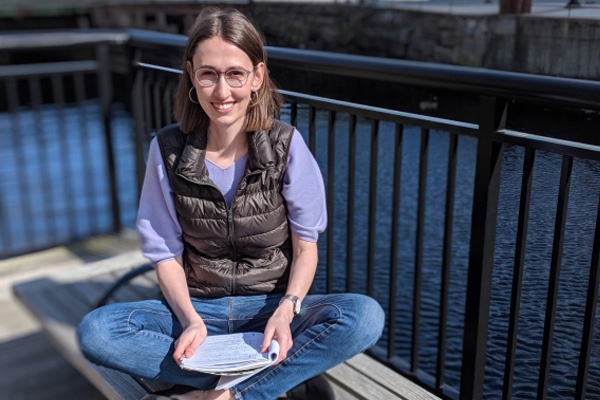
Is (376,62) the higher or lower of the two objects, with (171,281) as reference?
higher

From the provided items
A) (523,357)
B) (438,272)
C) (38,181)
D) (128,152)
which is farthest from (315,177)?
(38,181)

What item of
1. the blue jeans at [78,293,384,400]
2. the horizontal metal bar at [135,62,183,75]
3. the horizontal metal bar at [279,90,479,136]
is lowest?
the blue jeans at [78,293,384,400]

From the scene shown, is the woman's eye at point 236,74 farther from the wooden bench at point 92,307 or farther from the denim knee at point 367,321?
the wooden bench at point 92,307

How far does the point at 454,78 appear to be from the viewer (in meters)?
1.88

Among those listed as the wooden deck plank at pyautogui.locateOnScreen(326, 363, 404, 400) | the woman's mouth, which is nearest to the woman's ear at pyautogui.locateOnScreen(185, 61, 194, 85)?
the woman's mouth

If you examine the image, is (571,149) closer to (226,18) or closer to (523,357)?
(523,357)

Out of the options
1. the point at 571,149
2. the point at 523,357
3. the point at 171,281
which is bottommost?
the point at 523,357

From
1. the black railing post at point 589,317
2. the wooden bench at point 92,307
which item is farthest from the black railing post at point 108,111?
the black railing post at point 589,317

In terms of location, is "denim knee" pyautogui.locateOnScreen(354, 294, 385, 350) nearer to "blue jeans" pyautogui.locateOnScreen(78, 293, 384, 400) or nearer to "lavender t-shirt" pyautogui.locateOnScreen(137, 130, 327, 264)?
"blue jeans" pyautogui.locateOnScreen(78, 293, 384, 400)

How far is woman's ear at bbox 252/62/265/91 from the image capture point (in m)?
1.86

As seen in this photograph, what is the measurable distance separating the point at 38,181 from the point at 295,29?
6168 mm

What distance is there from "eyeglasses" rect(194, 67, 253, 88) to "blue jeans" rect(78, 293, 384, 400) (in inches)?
26.1

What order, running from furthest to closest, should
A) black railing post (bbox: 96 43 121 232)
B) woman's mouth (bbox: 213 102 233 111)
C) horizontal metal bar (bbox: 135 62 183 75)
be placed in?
black railing post (bbox: 96 43 121 232), horizontal metal bar (bbox: 135 62 183 75), woman's mouth (bbox: 213 102 233 111)

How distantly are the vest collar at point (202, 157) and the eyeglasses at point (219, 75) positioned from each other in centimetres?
17
